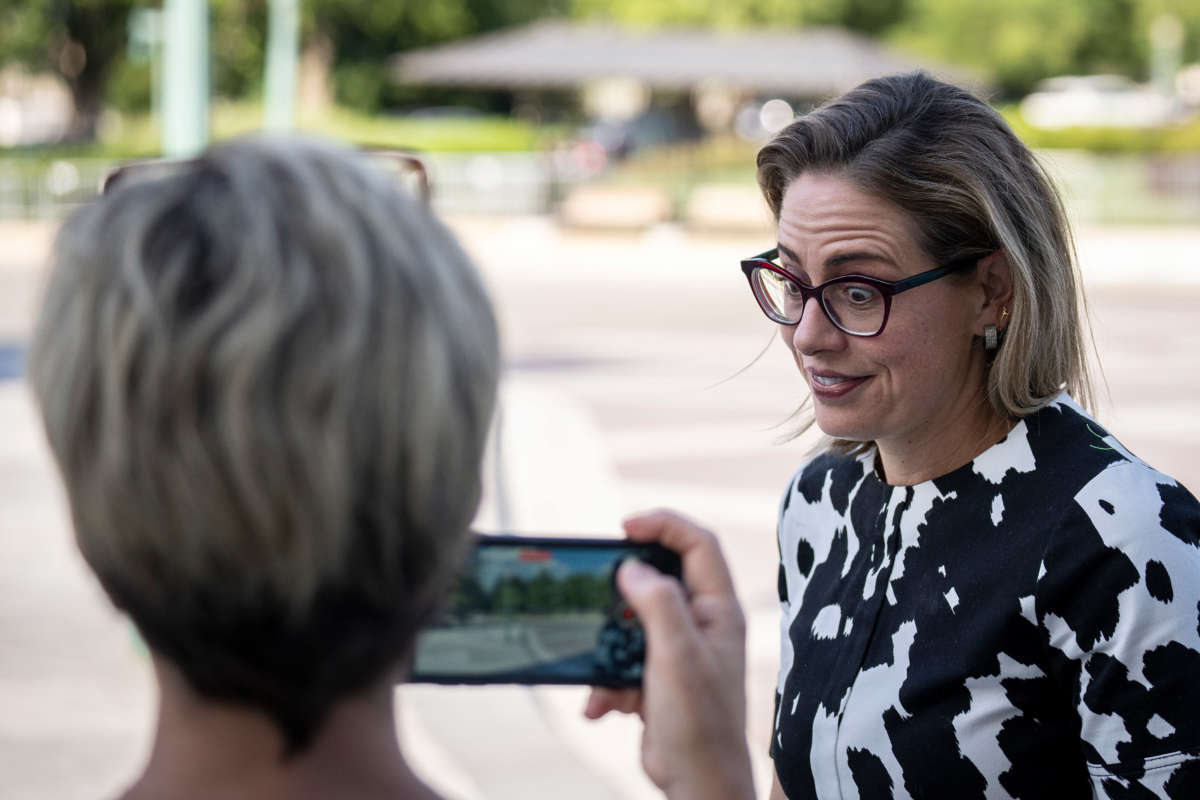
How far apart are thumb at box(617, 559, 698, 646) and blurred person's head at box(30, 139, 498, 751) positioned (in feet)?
0.53

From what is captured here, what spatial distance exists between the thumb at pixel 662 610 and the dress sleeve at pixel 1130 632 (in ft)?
2.77

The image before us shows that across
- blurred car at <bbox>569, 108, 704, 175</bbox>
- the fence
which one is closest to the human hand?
the fence

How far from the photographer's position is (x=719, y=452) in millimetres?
9234

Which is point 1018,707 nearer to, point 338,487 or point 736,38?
point 338,487

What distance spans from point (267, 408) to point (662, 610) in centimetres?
33

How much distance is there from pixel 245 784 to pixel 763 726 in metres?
4.14

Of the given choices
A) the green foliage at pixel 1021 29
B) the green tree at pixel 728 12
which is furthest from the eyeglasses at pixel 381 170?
the green foliage at pixel 1021 29

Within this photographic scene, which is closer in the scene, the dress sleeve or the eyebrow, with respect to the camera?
the dress sleeve

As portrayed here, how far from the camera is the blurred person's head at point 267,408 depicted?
94 centimetres

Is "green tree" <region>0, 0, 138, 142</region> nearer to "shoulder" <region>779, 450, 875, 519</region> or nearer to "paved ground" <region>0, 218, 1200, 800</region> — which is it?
"paved ground" <region>0, 218, 1200, 800</region>

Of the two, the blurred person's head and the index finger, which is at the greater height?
the blurred person's head

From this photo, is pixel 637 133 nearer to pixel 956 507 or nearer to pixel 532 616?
pixel 956 507

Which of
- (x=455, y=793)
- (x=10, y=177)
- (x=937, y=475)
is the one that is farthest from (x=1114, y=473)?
(x=10, y=177)

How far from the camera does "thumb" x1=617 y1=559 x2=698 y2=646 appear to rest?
42.3 inches
